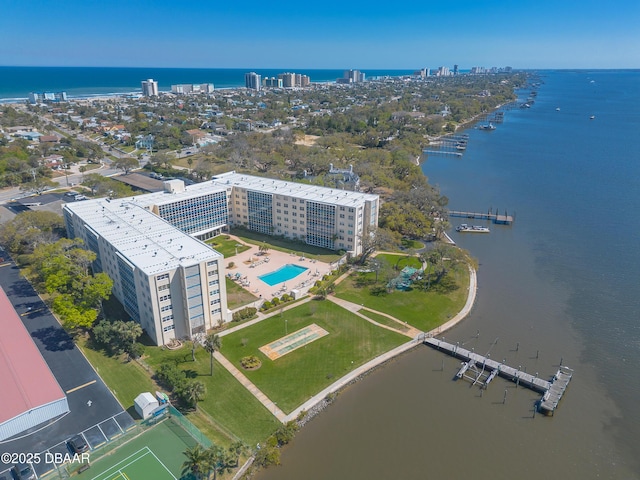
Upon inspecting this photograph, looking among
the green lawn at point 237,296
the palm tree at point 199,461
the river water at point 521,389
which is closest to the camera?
the palm tree at point 199,461

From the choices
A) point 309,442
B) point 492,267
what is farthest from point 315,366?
point 492,267

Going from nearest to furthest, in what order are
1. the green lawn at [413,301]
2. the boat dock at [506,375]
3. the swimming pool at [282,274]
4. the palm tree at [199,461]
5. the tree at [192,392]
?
the palm tree at [199,461]
the tree at [192,392]
the boat dock at [506,375]
the green lawn at [413,301]
the swimming pool at [282,274]

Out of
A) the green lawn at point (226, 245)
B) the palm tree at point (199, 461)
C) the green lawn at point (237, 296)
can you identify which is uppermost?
the palm tree at point (199, 461)

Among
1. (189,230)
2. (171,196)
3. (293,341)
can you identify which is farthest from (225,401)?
(171,196)

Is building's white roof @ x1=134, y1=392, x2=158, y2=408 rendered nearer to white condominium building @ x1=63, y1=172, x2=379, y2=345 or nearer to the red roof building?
the red roof building

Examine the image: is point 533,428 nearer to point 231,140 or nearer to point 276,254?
point 276,254

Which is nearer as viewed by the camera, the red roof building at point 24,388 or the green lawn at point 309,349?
the red roof building at point 24,388

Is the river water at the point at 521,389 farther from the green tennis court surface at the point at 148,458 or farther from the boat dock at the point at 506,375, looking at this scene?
the green tennis court surface at the point at 148,458

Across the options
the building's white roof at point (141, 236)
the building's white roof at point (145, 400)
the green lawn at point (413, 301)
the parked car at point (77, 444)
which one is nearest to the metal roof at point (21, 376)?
the parked car at point (77, 444)

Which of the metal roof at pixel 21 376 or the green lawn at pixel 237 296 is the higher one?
the metal roof at pixel 21 376

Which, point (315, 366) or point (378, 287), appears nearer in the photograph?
point (315, 366)
